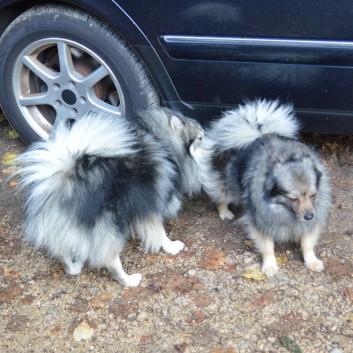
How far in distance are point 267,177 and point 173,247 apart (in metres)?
0.87

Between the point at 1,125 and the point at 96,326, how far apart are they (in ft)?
9.23

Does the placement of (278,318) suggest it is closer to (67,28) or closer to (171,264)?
(171,264)

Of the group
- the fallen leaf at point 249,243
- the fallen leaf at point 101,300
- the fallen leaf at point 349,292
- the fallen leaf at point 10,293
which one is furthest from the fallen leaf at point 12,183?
the fallen leaf at point 349,292

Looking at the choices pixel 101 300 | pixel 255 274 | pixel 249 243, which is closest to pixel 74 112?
pixel 101 300

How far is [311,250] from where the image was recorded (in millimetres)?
3350

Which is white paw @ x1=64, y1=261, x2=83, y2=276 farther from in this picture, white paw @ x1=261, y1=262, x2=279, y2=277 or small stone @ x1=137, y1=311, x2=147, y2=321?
white paw @ x1=261, y1=262, x2=279, y2=277

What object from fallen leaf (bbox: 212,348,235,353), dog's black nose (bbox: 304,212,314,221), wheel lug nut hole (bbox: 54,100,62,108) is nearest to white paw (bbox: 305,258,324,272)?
dog's black nose (bbox: 304,212,314,221)

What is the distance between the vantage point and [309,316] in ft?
9.81

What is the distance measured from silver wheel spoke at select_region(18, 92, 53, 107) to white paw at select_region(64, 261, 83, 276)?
1.51 m

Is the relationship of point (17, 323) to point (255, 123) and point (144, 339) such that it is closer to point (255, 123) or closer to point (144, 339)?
point (144, 339)

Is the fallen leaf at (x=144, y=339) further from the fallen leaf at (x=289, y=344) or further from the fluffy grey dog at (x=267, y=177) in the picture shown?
the fluffy grey dog at (x=267, y=177)

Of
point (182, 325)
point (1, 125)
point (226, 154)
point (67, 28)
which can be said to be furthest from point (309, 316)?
point (1, 125)

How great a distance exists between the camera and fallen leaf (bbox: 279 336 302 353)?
279 centimetres

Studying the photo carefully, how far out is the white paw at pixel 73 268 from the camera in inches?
132
